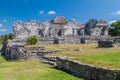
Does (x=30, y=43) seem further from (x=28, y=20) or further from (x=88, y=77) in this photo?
(x=88, y=77)

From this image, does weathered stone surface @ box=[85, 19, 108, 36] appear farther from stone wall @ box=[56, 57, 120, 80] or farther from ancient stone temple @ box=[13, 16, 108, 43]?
stone wall @ box=[56, 57, 120, 80]

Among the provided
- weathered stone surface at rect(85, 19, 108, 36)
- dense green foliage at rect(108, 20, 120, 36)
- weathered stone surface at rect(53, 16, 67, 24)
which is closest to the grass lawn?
weathered stone surface at rect(85, 19, 108, 36)

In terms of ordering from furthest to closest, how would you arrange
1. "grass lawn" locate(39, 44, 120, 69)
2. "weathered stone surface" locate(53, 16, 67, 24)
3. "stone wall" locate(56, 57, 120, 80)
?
"weathered stone surface" locate(53, 16, 67, 24) → "grass lawn" locate(39, 44, 120, 69) → "stone wall" locate(56, 57, 120, 80)

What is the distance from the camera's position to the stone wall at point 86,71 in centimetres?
1231

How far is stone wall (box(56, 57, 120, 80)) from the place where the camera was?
12309 mm

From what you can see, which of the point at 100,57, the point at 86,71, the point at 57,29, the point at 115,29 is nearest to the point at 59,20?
the point at 57,29

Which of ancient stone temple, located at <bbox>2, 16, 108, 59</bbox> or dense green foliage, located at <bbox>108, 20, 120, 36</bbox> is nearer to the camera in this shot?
ancient stone temple, located at <bbox>2, 16, 108, 59</bbox>

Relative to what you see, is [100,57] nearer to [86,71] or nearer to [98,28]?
[86,71]

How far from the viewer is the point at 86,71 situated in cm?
1490

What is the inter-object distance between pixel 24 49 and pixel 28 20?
39061mm

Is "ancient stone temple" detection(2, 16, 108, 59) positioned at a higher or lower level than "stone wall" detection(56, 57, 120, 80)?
higher

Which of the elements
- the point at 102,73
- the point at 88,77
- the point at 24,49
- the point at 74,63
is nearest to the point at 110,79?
the point at 102,73

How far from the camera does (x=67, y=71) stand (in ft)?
59.6

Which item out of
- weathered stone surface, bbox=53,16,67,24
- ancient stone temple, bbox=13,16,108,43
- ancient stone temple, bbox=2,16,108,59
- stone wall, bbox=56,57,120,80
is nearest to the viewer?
stone wall, bbox=56,57,120,80
